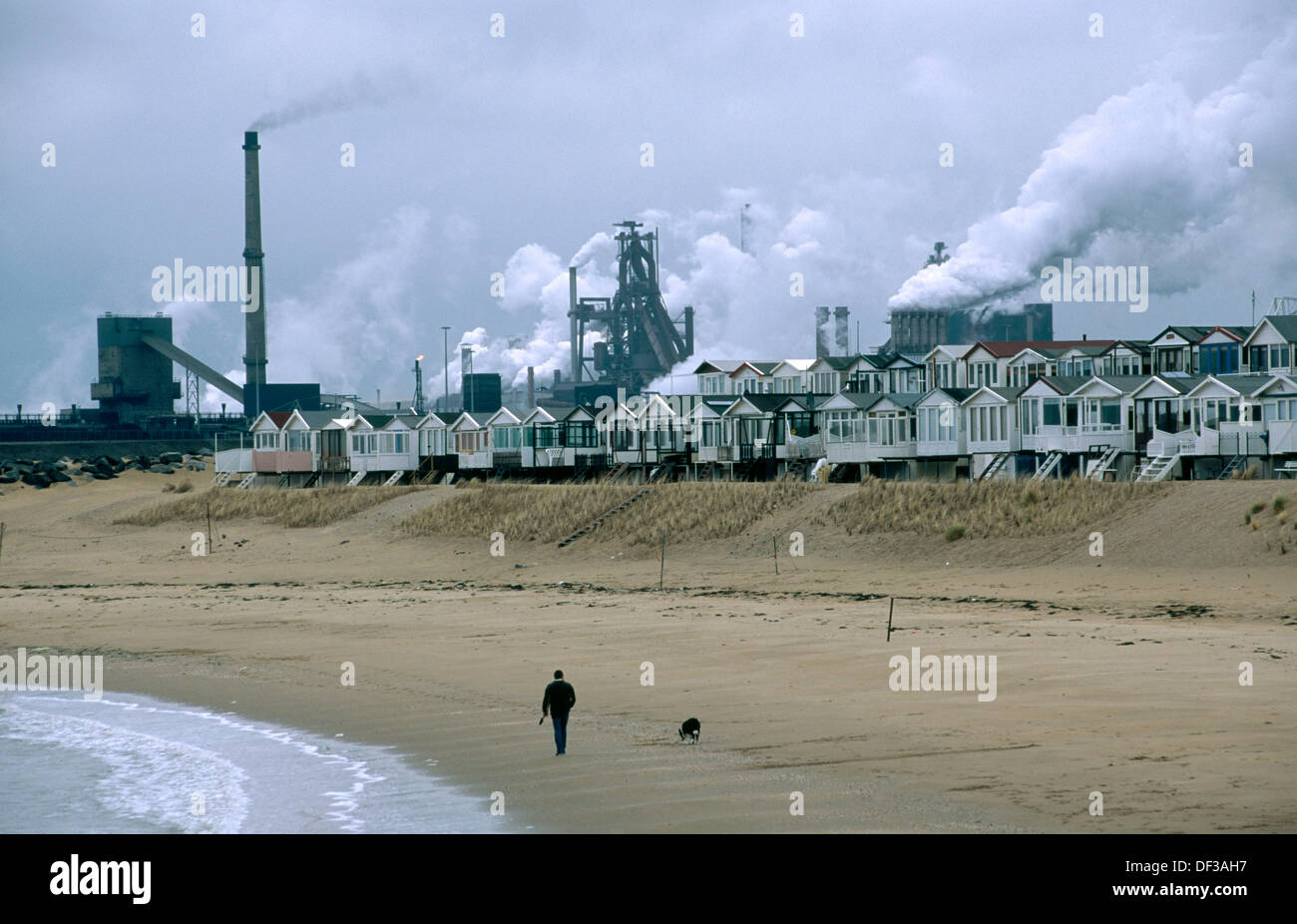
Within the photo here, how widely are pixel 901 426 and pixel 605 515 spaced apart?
19.4 m

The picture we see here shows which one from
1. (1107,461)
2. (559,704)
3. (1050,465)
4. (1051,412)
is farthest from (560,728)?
(1051,412)

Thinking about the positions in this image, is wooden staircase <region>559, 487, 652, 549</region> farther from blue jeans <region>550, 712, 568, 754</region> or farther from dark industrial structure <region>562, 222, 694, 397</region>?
dark industrial structure <region>562, 222, 694, 397</region>

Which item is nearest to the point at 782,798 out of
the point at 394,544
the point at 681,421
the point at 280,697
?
the point at 280,697

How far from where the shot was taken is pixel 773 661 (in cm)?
2678

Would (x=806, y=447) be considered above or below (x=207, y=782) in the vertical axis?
above

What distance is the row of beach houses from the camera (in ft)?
188

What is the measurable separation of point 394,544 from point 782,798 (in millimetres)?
40738

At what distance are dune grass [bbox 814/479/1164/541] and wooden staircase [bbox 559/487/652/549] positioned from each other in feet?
27.7

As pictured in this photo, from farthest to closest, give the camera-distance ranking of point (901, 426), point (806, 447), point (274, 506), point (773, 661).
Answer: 1. point (806, 447)
2. point (274, 506)
3. point (901, 426)
4. point (773, 661)

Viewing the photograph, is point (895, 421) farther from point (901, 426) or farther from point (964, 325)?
point (964, 325)

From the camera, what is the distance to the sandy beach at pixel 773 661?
16.7 metres
